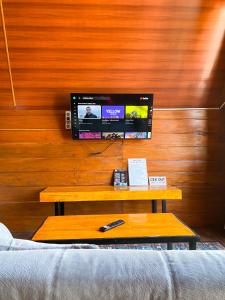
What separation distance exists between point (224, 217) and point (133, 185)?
1.43 meters

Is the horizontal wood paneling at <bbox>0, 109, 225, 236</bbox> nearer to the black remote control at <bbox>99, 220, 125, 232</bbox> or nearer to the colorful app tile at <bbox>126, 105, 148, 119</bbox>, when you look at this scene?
the colorful app tile at <bbox>126, 105, 148, 119</bbox>

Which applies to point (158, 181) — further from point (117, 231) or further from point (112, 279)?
point (112, 279)

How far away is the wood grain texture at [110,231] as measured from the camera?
1990 millimetres

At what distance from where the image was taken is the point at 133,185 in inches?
134

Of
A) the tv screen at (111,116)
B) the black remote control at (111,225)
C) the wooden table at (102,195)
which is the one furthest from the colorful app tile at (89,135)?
the black remote control at (111,225)

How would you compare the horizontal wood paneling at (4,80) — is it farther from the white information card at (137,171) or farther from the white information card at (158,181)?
the white information card at (158,181)

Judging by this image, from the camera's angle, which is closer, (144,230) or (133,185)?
(144,230)

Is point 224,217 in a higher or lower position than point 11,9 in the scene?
lower

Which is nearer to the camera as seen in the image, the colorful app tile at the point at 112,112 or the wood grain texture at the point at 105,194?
the wood grain texture at the point at 105,194

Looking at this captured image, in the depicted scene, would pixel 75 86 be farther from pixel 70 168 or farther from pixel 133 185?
pixel 133 185

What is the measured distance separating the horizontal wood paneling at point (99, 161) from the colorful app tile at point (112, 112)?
14.8 inches

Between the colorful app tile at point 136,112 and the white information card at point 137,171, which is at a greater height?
the colorful app tile at point 136,112

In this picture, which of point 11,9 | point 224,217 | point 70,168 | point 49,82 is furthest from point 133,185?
point 11,9

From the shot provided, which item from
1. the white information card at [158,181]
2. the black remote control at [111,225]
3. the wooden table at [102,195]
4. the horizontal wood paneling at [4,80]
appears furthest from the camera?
the white information card at [158,181]
